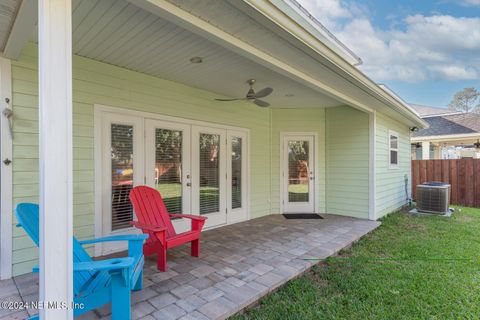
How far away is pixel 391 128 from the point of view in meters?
6.47

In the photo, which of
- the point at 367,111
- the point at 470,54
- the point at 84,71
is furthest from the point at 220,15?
the point at 470,54

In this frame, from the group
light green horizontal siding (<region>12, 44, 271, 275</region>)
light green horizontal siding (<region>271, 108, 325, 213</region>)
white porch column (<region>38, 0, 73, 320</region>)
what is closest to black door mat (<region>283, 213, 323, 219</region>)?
light green horizontal siding (<region>271, 108, 325, 213</region>)

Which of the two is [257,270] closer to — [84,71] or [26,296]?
[26,296]

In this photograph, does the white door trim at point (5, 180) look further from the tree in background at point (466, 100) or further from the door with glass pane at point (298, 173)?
the tree in background at point (466, 100)

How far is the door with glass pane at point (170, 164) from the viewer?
3883 millimetres

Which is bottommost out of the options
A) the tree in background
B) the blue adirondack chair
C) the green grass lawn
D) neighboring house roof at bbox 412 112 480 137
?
the green grass lawn

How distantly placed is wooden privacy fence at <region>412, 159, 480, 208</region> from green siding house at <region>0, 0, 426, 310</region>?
2293 mm

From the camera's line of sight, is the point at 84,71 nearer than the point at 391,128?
Yes

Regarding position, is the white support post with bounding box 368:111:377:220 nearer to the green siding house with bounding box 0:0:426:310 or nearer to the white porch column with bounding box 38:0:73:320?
the green siding house with bounding box 0:0:426:310

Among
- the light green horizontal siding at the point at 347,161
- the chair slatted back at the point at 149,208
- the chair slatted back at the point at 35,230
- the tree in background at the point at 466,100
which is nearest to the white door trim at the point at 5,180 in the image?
the chair slatted back at the point at 35,230

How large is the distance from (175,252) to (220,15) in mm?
2968

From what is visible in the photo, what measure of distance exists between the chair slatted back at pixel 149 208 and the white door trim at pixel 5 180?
1.25 m

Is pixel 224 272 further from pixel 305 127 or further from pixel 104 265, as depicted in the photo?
pixel 305 127

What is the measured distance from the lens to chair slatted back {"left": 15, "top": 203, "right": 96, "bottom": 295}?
6.05 ft
